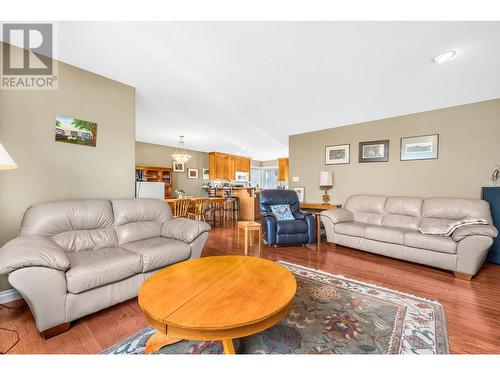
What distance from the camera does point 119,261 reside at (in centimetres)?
176

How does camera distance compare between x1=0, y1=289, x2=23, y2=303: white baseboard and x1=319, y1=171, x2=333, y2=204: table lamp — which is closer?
x1=0, y1=289, x2=23, y2=303: white baseboard

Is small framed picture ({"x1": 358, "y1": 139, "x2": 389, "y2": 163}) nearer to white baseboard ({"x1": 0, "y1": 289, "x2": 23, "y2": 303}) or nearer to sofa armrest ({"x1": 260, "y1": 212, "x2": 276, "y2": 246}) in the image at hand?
sofa armrest ({"x1": 260, "y1": 212, "x2": 276, "y2": 246})

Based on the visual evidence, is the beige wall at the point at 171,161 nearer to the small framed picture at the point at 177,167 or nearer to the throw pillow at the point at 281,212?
the small framed picture at the point at 177,167

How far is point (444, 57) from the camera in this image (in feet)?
6.82

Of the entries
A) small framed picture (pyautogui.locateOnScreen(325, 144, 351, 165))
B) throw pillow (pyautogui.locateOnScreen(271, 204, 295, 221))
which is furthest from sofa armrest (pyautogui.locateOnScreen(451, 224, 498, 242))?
small framed picture (pyautogui.locateOnScreen(325, 144, 351, 165))

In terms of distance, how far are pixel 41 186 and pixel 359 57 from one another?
3531mm

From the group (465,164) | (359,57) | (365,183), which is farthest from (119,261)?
(465,164)

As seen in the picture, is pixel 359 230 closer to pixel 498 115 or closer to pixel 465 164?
pixel 465 164

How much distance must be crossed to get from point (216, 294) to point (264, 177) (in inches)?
358

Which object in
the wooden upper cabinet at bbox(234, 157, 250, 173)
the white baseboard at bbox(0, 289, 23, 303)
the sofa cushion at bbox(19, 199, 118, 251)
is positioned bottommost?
the white baseboard at bbox(0, 289, 23, 303)

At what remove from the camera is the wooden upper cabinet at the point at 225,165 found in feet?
25.8

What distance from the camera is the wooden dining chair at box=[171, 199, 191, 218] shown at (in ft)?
14.1

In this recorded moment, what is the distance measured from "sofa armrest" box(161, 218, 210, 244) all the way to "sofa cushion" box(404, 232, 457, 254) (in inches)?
106

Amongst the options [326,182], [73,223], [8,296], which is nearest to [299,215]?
[326,182]
